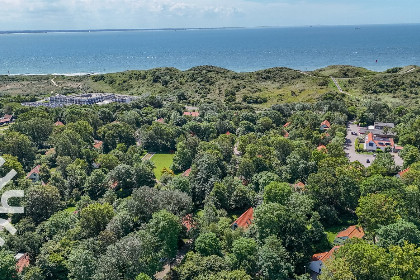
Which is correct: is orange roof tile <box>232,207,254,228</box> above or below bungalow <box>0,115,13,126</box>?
above

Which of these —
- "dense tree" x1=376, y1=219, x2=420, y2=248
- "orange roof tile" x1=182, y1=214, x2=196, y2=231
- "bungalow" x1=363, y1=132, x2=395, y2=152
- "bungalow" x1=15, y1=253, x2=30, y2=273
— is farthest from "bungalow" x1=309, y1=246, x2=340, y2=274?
"bungalow" x1=363, y1=132, x2=395, y2=152

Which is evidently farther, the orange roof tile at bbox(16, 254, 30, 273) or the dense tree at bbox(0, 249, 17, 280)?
the orange roof tile at bbox(16, 254, 30, 273)

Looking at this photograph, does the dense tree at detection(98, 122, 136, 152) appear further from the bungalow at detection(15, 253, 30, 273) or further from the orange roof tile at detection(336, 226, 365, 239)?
the orange roof tile at detection(336, 226, 365, 239)

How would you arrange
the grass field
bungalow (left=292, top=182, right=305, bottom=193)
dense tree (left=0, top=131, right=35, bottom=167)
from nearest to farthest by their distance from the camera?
bungalow (left=292, top=182, right=305, bottom=193), dense tree (left=0, top=131, right=35, bottom=167), the grass field

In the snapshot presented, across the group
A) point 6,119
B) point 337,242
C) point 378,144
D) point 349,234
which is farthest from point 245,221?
point 6,119

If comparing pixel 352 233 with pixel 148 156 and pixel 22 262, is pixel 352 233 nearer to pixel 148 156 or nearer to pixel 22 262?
pixel 22 262

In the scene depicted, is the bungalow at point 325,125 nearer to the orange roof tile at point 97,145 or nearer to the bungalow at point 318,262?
the bungalow at point 318,262

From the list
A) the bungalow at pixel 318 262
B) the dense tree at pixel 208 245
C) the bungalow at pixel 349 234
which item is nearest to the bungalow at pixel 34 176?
the dense tree at pixel 208 245
